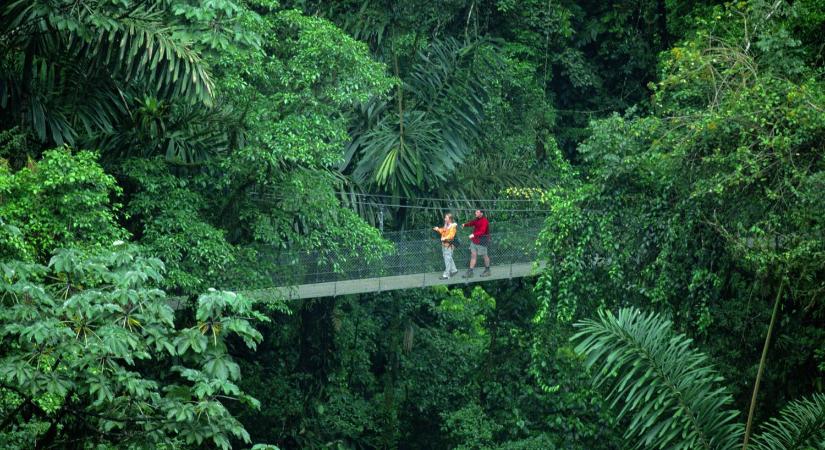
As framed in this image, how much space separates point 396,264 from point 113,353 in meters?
8.05

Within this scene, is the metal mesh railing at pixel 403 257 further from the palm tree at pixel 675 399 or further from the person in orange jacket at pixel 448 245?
the palm tree at pixel 675 399

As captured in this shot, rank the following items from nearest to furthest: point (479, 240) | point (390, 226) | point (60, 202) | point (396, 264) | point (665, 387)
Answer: point (665, 387)
point (60, 202)
point (396, 264)
point (479, 240)
point (390, 226)

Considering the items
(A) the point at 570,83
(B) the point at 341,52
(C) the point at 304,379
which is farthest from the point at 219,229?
(A) the point at 570,83

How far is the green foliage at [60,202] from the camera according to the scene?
38.4ft

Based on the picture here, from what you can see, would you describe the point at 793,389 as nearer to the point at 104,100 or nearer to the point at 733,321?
the point at 733,321

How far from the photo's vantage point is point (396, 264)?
1555 centimetres

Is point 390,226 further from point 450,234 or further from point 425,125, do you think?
point 450,234

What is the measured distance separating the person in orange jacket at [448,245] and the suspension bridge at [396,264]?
109mm

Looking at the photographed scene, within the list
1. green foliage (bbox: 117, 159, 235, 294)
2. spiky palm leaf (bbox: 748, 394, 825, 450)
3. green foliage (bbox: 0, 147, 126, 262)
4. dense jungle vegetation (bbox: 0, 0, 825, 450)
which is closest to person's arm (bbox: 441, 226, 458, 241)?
dense jungle vegetation (bbox: 0, 0, 825, 450)

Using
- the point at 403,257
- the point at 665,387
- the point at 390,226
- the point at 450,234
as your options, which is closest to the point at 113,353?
the point at 665,387

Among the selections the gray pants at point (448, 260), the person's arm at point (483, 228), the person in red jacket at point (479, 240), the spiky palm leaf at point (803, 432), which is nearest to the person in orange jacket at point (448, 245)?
the gray pants at point (448, 260)

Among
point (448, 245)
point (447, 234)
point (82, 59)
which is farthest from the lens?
point (448, 245)

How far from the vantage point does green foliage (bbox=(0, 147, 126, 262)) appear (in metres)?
11.7

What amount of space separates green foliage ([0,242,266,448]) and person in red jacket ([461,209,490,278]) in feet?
25.6
